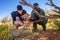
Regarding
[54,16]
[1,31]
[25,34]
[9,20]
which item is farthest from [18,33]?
[9,20]

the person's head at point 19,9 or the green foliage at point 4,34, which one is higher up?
the person's head at point 19,9

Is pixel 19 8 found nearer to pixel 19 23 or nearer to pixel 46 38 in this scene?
pixel 19 23

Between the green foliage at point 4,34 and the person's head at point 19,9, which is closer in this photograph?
the green foliage at point 4,34

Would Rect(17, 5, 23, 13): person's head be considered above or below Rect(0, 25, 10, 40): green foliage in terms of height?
above

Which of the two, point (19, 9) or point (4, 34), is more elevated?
point (19, 9)

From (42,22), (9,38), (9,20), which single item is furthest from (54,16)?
(9,20)

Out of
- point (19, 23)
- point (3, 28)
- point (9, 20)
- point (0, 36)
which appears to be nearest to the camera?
point (0, 36)

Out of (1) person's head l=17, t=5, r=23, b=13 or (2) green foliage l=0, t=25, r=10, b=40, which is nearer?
(2) green foliage l=0, t=25, r=10, b=40

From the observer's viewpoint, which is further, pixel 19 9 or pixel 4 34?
pixel 19 9

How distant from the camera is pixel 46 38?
9.69 m

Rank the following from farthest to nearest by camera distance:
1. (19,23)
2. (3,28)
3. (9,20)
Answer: (9,20), (19,23), (3,28)

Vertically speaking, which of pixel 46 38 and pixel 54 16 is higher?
pixel 54 16

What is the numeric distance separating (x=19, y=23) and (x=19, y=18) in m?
0.24

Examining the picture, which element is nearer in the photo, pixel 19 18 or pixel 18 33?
pixel 18 33
